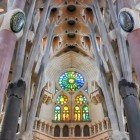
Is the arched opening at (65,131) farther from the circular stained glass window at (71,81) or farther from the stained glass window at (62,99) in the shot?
the circular stained glass window at (71,81)

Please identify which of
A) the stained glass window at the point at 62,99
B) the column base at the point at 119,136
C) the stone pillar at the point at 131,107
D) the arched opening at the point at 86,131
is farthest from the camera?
the stained glass window at the point at 62,99

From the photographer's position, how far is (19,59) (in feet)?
46.4

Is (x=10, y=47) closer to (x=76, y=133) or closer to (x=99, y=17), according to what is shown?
(x=99, y=17)

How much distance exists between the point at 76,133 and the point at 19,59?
417 inches

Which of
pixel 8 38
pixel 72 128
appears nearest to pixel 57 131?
pixel 72 128

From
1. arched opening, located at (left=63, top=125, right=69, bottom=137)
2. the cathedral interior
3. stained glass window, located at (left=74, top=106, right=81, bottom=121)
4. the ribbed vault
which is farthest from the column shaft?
the ribbed vault

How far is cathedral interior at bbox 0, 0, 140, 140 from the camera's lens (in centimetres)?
1150

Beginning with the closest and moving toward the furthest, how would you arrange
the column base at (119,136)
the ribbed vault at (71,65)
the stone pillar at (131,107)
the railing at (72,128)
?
the stone pillar at (131,107) < the column base at (119,136) < the railing at (72,128) < the ribbed vault at (71,65)

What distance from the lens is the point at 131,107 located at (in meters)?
12.2

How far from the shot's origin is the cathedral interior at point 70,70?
11.5m

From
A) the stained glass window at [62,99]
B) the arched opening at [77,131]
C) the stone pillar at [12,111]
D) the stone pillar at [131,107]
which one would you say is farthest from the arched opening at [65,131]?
the stone pillar at [12,111]

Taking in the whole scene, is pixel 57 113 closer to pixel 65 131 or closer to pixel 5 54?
pixel 65 131

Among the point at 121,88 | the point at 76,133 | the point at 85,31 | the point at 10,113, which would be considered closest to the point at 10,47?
the point at 10,113

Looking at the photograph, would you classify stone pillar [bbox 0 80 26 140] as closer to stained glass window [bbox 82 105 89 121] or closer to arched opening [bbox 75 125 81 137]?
arched opening [bbox 75 125 81 137]
